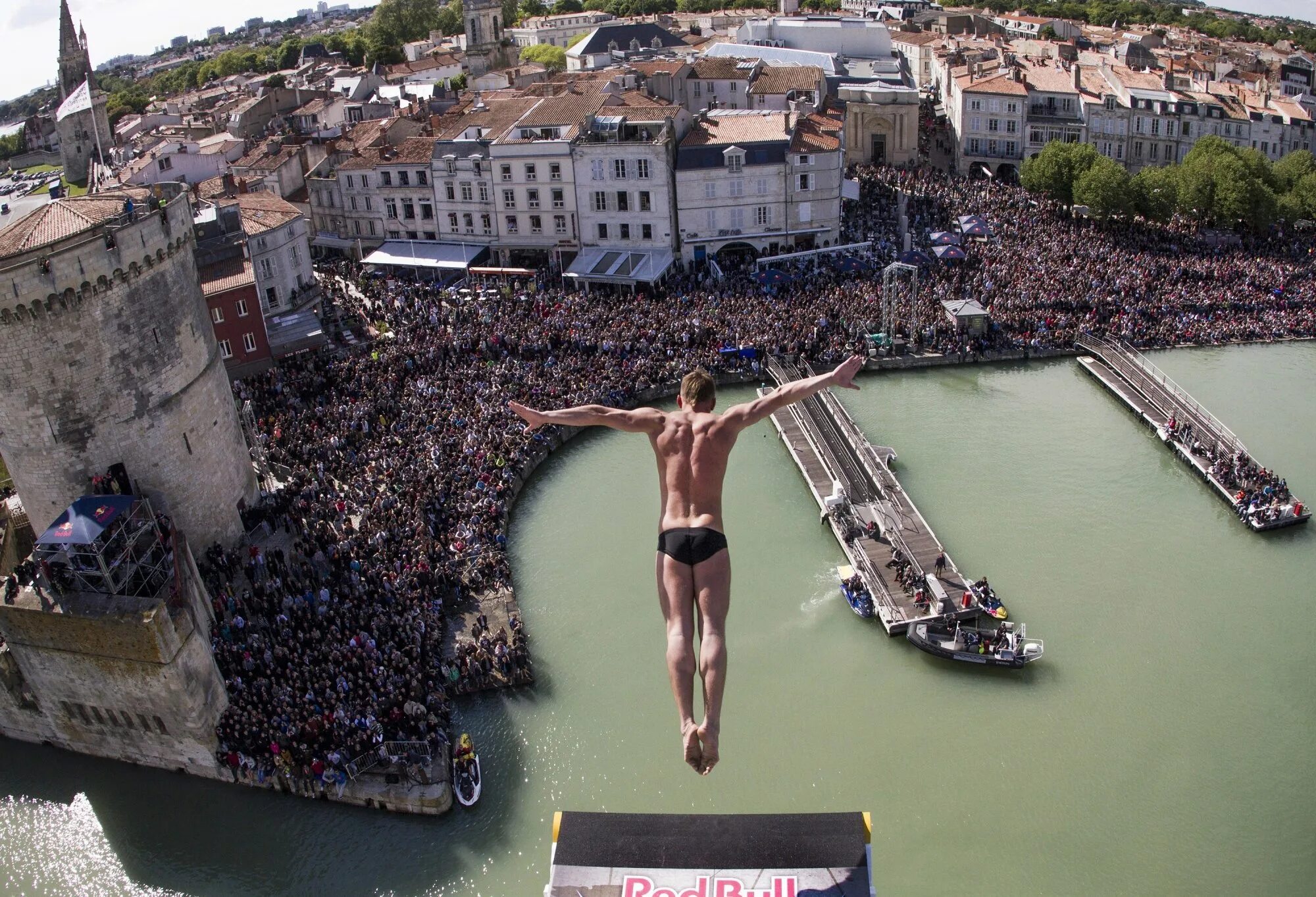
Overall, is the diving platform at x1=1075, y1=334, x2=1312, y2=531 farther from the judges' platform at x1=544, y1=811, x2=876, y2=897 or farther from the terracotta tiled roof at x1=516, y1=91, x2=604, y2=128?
the terracotta tiled roof at x1=516, y1=91, x2=604, y2=128

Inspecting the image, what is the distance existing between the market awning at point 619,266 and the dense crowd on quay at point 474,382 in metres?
0.88

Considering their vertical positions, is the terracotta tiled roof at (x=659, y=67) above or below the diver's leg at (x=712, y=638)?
below

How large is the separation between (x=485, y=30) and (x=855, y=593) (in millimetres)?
77027

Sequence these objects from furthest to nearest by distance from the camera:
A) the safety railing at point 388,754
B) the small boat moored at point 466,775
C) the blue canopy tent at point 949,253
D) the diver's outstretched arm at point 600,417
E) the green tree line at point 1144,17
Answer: the green tree line at point 1144,17
the blue canopy tent at point 949,253
the safety railing at point 388,754
the small boat moored at point 466,775
the diver's outstretched arm at point 600,417

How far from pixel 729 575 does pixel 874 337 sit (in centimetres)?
3481

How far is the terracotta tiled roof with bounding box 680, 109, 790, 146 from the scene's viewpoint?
48.7 m

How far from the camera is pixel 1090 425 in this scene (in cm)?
3700

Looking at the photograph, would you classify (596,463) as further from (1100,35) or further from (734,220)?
(1100,35)

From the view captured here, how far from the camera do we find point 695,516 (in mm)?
8227

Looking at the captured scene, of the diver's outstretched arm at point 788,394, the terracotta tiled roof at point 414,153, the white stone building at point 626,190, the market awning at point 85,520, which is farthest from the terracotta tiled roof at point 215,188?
the diver's outstretched arm at point 788,394

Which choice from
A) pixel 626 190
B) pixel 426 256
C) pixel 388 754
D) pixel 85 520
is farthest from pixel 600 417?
pixel 426 256

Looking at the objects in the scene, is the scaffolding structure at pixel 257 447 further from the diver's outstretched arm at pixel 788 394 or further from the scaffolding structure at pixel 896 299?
the diver's outstretched arm at pixel 788 394

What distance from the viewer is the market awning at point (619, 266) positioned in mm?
45969

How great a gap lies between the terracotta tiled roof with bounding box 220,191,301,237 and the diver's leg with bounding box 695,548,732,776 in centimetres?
3724
